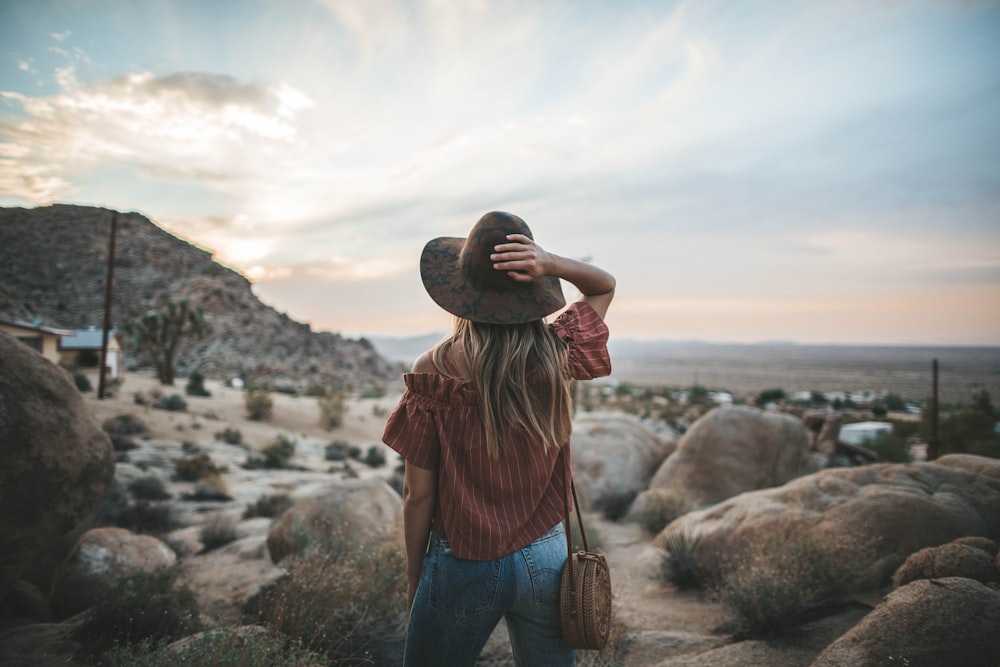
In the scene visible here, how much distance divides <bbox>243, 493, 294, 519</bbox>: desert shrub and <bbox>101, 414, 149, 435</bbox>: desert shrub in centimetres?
894

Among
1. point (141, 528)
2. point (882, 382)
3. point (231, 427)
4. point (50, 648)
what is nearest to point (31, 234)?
point (231, 427)

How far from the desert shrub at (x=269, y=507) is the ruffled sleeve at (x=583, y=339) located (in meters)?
9.11

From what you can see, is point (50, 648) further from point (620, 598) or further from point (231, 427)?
point (231, 427)

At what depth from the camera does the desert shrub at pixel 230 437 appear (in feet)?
59.9

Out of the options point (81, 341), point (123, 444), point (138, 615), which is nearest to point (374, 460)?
point (123, 444)

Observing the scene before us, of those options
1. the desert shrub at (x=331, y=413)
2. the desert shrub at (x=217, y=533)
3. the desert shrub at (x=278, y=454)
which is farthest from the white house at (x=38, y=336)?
the desert shrub at (x=217, y=533)

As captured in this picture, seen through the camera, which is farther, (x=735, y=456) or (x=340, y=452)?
(x=340, y=452)

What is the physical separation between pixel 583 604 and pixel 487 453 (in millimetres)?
609

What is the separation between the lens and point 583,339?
2055 mm

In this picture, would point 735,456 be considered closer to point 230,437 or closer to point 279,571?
point 279,571

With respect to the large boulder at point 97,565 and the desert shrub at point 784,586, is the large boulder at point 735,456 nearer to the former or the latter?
the desert shrub at point 784,586

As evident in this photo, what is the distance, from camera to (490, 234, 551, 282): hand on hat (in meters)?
1.78

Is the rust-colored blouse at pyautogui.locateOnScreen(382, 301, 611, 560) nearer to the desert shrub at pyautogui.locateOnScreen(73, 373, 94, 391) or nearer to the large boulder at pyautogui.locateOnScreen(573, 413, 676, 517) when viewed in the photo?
the large boulder at pyautogui.locateOnScreen(573, 413, 676, 517)

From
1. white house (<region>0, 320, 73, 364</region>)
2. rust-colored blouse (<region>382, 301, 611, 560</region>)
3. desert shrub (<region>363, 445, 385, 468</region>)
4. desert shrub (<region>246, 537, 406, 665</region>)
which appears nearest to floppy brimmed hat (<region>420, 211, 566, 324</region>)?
rust-colored blouse (<region>382, 301, 611, 560</region>)
